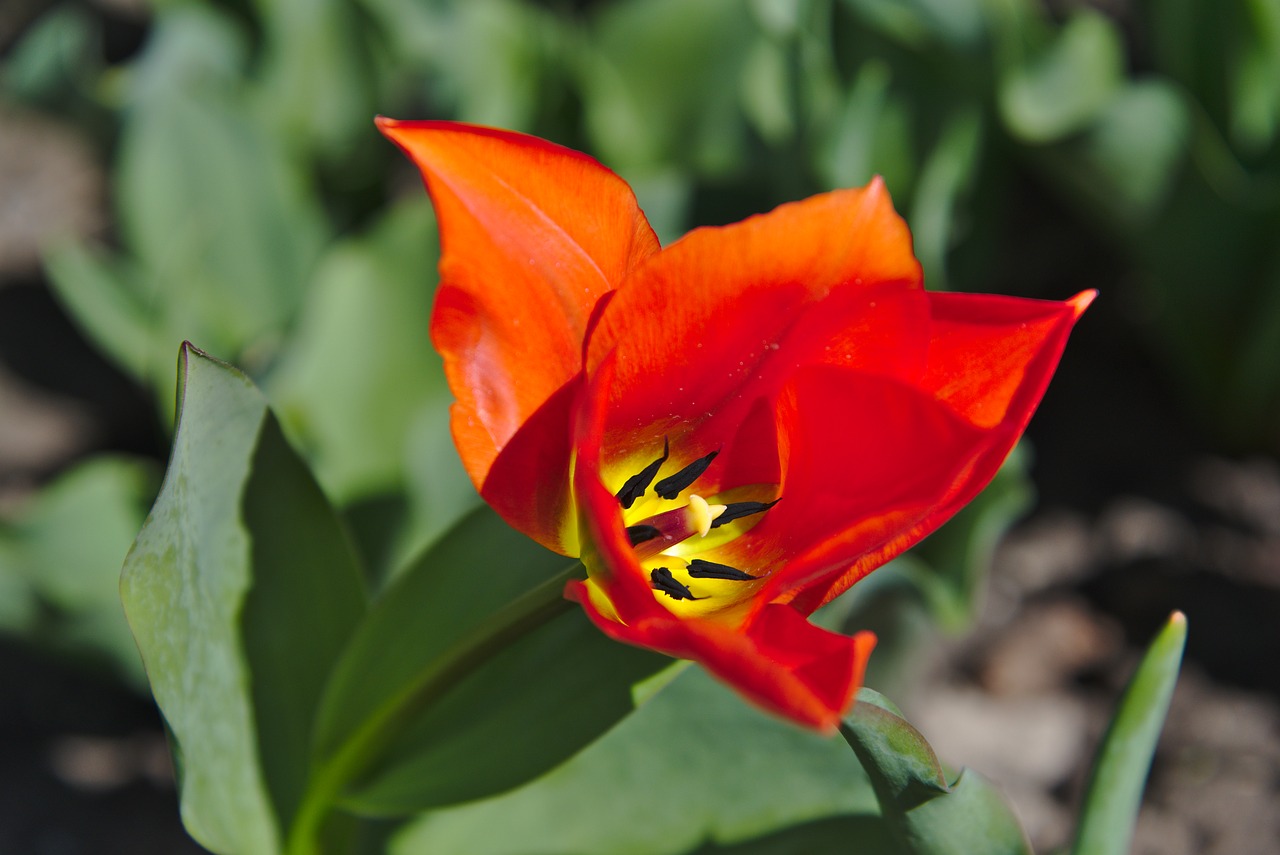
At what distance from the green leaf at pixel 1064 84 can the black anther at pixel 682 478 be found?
0.89 m

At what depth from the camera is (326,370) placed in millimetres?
1566

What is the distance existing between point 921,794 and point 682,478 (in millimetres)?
245

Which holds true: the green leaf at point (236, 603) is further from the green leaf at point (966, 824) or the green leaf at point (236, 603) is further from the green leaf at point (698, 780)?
the green leaf at point (966, 824)

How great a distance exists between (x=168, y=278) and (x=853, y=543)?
1.25 m

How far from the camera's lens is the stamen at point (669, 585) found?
0.73 m

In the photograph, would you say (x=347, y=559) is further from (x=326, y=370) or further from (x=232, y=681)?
Answer: (x=326, y=370)

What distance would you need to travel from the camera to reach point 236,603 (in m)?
0.90

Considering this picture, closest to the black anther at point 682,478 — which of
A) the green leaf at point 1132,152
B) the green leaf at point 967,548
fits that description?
the green leaf at point 967,548

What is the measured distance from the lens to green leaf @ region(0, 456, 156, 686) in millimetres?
1351

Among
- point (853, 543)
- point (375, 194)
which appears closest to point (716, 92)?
point (375, 194)

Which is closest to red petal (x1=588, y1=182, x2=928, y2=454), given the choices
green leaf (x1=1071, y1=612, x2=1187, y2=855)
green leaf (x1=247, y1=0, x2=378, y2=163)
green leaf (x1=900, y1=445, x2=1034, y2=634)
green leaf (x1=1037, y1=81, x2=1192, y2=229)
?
green leaf (x1=1071, y1=612, x2=1187, y2=855)

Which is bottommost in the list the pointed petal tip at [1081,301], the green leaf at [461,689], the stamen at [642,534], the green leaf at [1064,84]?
the green leaf at [461,689]

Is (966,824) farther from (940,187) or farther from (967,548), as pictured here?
(940,187)

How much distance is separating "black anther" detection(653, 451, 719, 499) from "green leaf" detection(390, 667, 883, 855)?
23 centimetres
